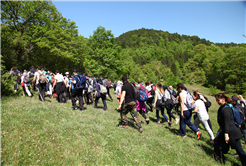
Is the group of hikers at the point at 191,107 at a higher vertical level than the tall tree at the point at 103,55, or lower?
lower

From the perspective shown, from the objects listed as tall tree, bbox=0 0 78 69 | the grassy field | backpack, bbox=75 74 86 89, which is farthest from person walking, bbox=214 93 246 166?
tall tree, bbox=0 0 78 69

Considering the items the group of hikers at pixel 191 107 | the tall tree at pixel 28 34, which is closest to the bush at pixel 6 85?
the group of hikers at pixel 191 107

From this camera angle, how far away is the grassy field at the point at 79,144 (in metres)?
3.93

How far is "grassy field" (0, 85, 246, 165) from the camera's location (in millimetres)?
3934

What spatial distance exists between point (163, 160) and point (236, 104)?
4967mm

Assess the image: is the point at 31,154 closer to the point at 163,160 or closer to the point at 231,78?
the point at 163,160

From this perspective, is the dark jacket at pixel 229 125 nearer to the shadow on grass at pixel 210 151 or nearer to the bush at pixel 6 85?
the shadow on grass at pixel 210 151

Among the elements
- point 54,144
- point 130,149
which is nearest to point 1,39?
point 54,144

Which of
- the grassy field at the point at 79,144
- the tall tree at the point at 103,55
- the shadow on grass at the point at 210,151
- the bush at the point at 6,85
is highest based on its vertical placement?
the tall tree at the point at 103,55

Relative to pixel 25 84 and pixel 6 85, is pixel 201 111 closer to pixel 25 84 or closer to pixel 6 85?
pixel 25 84

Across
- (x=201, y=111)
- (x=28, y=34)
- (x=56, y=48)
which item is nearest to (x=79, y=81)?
(x=201, y=111)

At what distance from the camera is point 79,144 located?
4668 millimetres

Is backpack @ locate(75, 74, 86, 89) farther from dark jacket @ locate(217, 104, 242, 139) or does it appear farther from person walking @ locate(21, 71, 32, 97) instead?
dark jacket @ locate(217, 104, 242, 139)

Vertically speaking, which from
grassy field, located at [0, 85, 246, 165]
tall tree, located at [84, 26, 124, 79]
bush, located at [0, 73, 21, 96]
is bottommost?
grassy field, located at [0, 85, 246, 165]
